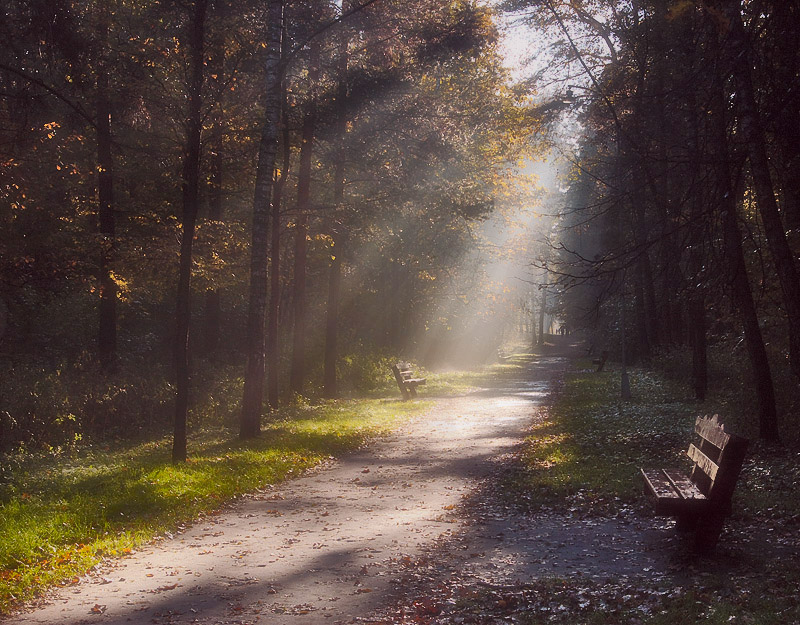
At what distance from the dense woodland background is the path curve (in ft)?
9.32

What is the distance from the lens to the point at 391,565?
7.00 m

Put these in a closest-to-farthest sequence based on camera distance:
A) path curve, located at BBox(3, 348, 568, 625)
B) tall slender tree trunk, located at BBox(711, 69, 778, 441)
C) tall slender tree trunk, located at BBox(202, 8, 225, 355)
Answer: path curve, located at BBox(3, 348, 568, 625) → tall slender tree trunk, located at BBox(202, 8, 225, 355) → tall slender tree trunk, located at BBox(711, 69, 778, 441)

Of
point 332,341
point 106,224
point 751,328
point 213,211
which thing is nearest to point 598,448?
point 751,328

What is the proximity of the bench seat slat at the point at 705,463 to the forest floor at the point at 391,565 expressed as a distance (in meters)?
0.76

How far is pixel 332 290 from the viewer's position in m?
24.9

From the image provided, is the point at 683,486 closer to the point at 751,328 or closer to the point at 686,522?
the point at 686,522

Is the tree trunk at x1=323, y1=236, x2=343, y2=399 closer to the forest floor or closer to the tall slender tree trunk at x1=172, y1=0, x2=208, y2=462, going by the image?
the tall slender tree trunk at x1=172, y1=0, x2=208, y2=462

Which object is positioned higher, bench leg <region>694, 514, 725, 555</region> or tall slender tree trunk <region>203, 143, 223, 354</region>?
tall slender tree trunk <region>203, 143, 223, 354</region>

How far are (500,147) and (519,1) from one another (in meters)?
9.29

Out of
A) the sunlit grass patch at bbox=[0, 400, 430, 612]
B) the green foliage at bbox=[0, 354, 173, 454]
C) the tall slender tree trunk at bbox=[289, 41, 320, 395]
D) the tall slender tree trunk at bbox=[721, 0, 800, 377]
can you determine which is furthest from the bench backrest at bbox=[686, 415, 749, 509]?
the tall slender tree trunk at bbox=[289, 41, 320, 395]

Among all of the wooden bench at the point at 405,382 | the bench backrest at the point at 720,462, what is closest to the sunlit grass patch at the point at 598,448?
the bench backrest at the point at 720,462

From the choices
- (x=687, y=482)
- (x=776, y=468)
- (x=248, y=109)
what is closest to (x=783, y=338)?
(x=776, y=468)

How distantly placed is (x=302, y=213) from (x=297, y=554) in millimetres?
14073

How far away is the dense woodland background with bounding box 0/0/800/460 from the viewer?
10969 millimetres
